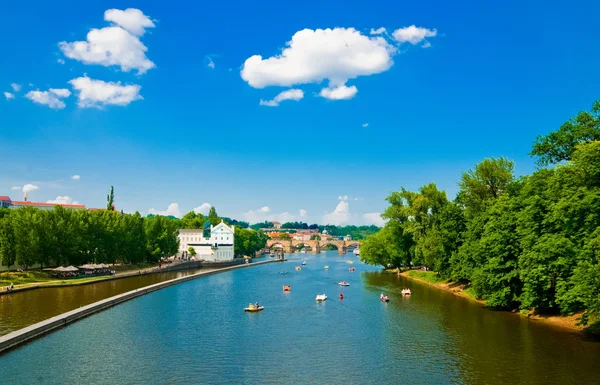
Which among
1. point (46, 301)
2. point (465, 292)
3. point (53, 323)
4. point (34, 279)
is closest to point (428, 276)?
point (465, 292)

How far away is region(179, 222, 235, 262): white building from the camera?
583 ft

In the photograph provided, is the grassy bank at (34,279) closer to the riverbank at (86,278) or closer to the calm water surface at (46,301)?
the riverbank at (86,278)

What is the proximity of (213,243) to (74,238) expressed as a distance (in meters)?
80.7

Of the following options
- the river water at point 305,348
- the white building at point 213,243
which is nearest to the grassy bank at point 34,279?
the river water at point 305,348

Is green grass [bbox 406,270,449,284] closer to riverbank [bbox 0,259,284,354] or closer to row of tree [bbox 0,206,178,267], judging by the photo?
riverbank [bbox 0,259,284,354]

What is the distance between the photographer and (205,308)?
68.3m

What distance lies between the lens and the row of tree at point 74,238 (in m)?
90.6

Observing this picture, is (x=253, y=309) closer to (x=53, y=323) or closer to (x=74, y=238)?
(x=53, y=323)

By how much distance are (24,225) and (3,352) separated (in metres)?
60.0

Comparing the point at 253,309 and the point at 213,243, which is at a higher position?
the point at 213,243

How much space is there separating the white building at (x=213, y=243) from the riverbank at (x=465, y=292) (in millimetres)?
80367

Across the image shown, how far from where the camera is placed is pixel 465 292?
80375 millimetres

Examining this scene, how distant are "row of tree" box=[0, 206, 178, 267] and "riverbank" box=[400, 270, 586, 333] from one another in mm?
75555

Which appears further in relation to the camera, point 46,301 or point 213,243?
point 213,243
